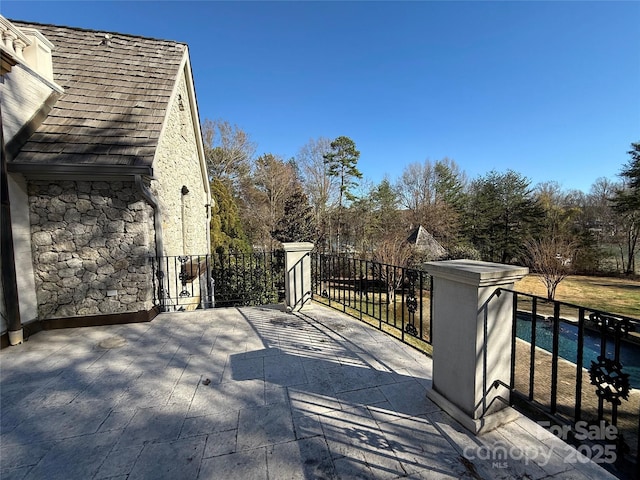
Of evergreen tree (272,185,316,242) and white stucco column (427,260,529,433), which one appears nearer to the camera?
white stucco column (427,260,529,433)

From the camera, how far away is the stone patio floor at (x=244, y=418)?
1715 mm

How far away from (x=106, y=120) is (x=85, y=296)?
119 inches

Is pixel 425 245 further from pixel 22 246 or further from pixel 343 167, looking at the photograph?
pixel 22 246

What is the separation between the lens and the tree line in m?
17.9

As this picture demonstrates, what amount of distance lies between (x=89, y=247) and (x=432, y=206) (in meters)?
19.8

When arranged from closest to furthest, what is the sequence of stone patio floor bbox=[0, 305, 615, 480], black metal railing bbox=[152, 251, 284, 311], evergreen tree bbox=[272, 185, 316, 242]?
stone patio floor bbox=[0, 305, 615, 480], black metal railing bbox=[152, 251, 284, 311], evergreen tree bbox=[272, 185, 316, 242]

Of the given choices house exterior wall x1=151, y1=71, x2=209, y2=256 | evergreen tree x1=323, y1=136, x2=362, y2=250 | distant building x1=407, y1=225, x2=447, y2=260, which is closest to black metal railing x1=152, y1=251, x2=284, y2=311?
house exterior wall x1=151, y1=71, x2=209, y2=256

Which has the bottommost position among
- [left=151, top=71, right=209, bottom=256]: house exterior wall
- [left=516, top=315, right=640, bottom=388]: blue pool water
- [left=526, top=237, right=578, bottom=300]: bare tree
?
[left=516, top=315, right=640, bottom=388]: blue pool water

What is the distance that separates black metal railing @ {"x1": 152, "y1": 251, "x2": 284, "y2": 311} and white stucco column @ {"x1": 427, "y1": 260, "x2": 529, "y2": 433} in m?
3.94

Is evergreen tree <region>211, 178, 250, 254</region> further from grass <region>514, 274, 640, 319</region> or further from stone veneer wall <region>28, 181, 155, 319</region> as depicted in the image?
grass <region>514, 274, 640, 319</region>

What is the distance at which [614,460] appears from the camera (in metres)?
1.65

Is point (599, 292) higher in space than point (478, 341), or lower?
lower

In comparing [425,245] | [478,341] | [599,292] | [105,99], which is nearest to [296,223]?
[425,245]

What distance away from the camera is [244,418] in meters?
2.18
